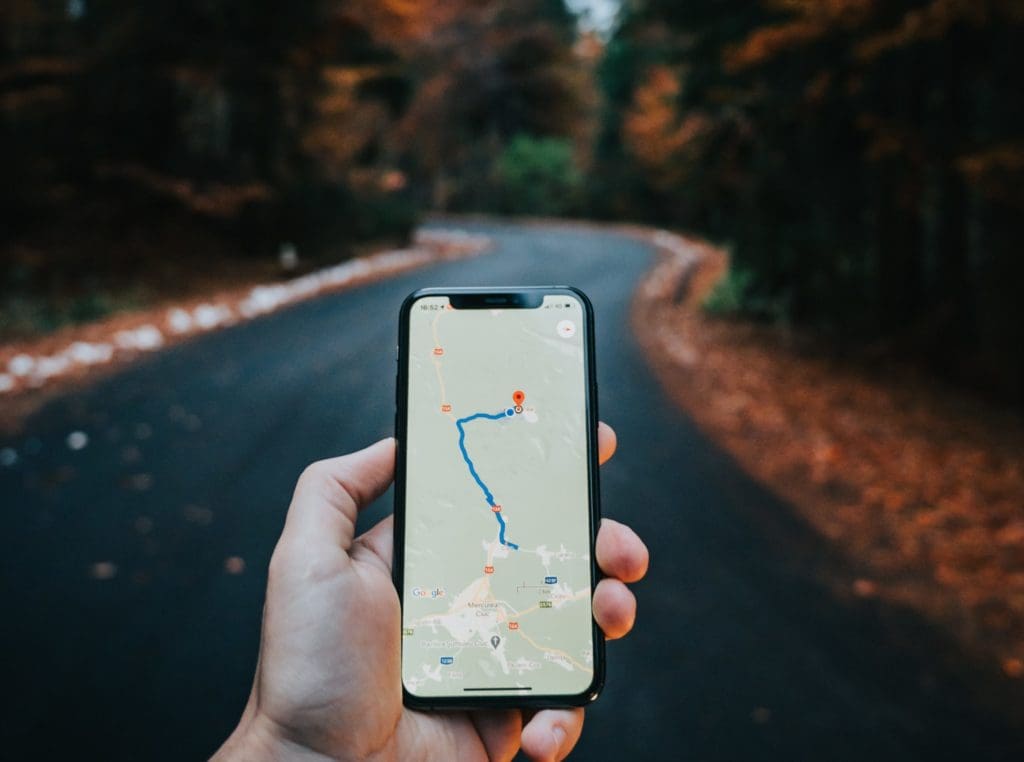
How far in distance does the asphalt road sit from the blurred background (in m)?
0.02

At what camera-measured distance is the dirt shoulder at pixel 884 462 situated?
410cm

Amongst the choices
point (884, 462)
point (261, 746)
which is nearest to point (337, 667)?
point (261, 746)

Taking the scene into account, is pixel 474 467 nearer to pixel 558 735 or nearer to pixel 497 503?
pixel 497 503

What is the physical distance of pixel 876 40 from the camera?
5.38m

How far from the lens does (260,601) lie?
3594 mm

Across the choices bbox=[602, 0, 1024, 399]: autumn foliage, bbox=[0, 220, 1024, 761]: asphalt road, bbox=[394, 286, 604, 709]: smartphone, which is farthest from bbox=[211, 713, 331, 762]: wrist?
bbox=[602, 0, 1024, 399]: autumn foliage

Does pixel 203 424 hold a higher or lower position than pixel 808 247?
lower

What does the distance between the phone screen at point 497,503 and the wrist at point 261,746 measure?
0.81 feet

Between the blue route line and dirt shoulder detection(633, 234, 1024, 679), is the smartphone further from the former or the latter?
dirt shoulder detection(633, 234, 1024, 679)

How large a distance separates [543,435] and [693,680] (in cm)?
199

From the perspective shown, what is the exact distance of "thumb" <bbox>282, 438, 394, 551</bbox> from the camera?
1.72 m

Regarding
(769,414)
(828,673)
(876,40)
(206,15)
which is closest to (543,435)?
(828,673)

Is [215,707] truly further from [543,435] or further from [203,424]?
[203,424]

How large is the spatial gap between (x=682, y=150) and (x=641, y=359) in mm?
2370
